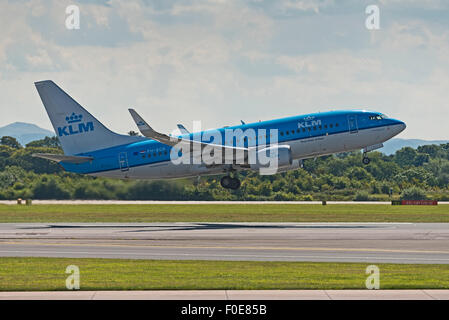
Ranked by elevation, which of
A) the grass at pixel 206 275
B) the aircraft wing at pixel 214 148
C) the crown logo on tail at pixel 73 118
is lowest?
the grass at pixel 206 275

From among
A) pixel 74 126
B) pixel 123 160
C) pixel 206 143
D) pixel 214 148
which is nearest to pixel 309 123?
pixel 214 148

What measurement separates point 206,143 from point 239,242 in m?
17.0

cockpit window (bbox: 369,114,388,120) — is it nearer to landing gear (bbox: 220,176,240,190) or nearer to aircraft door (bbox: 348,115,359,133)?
aircraft door (bbox: 348,115,359,133)

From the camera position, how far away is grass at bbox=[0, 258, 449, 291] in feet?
63.2

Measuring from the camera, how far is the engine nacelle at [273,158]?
47.1m

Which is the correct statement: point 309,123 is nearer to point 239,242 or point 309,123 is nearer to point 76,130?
point 239,242

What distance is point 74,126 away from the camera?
53156 mm

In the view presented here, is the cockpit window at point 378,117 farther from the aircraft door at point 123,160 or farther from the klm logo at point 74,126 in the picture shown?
the klm logo at point 74,126

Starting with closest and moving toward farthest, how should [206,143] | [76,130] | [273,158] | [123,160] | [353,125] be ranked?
[273,158] < [353,125] < [206,143] < [123,160] < [76,130]

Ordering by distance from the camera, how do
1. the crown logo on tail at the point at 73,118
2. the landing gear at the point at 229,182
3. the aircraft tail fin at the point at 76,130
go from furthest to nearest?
the crown logo on tail at the point at 73,118, the aircraft tail fin at the point at 76,130, the landing gear at the point at 229,182

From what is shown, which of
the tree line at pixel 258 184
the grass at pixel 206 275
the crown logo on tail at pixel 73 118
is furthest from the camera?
the tree line at pixel 258 184

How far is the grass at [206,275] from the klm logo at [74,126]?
27384 millimetres

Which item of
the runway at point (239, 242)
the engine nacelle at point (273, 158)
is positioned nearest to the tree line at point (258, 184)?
the engine nacelle at point (273, 158)
